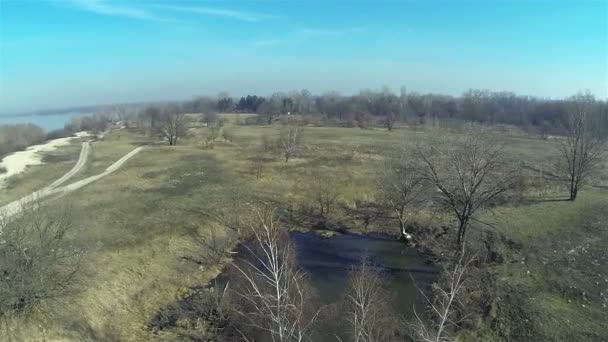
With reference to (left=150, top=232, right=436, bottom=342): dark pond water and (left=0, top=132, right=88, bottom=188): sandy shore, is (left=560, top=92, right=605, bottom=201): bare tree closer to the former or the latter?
(left=150, top=232, right=436, bottom=342): dark pond water

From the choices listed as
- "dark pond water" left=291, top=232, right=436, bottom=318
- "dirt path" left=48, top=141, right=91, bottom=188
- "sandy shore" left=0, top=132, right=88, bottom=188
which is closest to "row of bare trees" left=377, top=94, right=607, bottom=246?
"dark pond water" left=291, top=232, right=436, bottom=318

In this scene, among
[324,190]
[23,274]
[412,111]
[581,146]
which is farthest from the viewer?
[412,111]

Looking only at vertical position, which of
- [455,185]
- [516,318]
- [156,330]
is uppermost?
[455,185]

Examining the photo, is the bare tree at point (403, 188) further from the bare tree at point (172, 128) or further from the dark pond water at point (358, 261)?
the bare tree at point (172, 128)

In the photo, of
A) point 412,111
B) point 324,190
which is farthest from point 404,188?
point 412,111

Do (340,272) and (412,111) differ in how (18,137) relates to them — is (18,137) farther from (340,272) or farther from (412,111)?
(412,111)

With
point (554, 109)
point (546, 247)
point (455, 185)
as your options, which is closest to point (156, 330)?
point (455, 185)

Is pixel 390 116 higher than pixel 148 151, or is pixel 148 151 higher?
pixel 390 116

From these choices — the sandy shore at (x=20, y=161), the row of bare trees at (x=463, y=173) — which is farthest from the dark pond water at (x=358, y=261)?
the sandy shore at (x=20, y=161)

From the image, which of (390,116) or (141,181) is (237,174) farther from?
(390,116)
